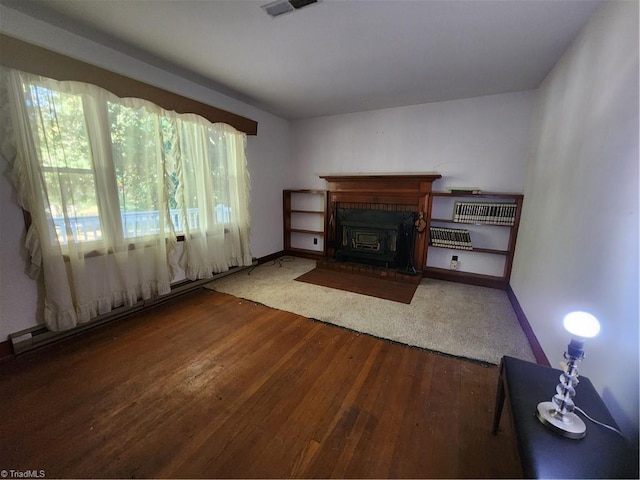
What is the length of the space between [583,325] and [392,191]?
2840mm

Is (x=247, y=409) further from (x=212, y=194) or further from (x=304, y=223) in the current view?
(x=304, y=223)

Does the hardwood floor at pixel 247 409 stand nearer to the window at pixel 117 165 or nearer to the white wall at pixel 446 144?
the window at pixel 117 165

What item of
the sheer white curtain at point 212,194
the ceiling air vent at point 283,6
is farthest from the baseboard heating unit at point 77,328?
the ceiling air vent at point 283,6

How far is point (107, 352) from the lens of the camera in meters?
1.88

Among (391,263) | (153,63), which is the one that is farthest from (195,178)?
(391,263)

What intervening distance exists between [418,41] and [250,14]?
4.06 ft

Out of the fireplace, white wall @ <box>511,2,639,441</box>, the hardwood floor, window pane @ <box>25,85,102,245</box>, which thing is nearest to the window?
A: window pane @ <box>25,85,102,245</box>

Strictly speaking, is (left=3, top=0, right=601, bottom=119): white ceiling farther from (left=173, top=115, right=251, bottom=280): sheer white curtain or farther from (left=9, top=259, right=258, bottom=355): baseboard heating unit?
(left=9, top=259, right=258, bottom=355): baseboard heating unit

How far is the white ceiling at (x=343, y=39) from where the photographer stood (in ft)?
5.26

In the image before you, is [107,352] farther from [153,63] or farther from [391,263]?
[391,263]

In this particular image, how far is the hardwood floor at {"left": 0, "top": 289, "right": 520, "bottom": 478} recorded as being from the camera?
1.13 meters

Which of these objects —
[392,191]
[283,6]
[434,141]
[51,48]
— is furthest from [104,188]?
[434,141]

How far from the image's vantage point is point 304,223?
4473mm

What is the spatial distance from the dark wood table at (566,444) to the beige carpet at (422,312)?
0.89 metres
